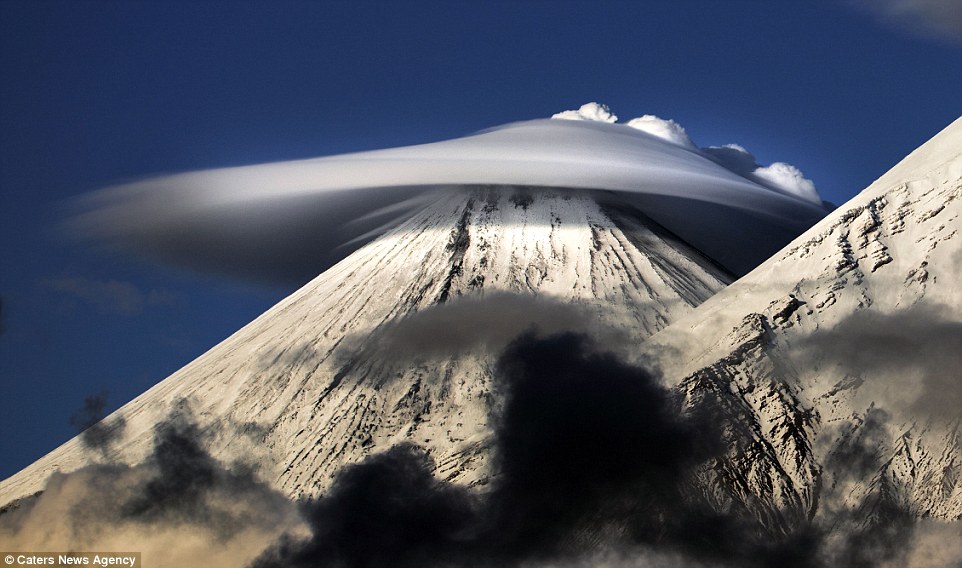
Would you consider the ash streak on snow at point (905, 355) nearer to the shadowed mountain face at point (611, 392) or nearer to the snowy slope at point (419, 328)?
the shadowed mountain face at point (611, 392)

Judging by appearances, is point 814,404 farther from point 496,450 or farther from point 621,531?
point 496,450

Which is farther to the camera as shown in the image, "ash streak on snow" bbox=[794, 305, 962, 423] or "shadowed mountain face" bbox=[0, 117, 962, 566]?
"ash streak on snow" bbox=[794, 305, 962, 423]

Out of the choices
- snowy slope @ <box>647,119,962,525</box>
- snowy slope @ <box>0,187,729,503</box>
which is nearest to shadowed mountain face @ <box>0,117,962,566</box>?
snowy slope @ <box>647,119,962,525</box>

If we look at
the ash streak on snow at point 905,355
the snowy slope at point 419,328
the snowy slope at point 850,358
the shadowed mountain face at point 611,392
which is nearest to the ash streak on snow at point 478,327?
the snowy slope at point 419,328

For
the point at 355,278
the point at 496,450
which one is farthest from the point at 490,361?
the point at 355,278

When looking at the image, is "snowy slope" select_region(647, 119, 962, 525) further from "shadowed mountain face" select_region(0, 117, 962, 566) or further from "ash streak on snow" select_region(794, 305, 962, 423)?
"shadowed mountain face" select_region(0, 117, 962, 566)

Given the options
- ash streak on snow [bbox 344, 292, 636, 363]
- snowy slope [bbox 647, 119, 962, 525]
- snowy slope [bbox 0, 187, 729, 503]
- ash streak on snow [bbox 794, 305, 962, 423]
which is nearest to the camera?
snowy slope [bbox 647, 119, 962, 525]

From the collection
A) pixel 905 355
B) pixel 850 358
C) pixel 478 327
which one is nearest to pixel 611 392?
pixel 478 327
